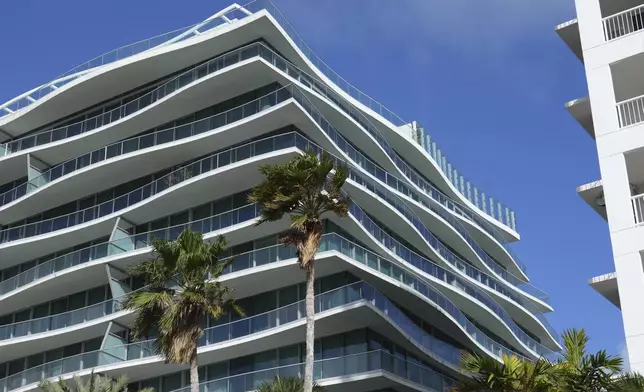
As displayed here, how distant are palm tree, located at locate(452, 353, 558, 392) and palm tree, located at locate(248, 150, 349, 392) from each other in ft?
23.2

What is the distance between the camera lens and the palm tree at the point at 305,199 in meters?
33.3

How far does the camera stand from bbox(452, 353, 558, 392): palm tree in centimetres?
2734

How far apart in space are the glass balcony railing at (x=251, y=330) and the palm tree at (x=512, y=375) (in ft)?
48.0

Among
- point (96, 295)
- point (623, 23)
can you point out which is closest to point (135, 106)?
point (96, 295)

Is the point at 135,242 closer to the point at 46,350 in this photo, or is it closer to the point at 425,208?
the point at 46,350

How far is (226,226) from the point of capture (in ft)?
151

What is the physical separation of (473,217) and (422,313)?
47.7ft

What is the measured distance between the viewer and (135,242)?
160 feet

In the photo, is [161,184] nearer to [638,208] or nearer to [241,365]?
[241,365]

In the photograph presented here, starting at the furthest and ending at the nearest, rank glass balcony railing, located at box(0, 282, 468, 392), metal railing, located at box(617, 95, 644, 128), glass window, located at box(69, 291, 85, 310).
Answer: glass window, located at box(69, 291, 85, 310)
glass balcony railing, located at box(0, 282, 468, 392)
metal railing, located at box(617, 95, 644, 128)

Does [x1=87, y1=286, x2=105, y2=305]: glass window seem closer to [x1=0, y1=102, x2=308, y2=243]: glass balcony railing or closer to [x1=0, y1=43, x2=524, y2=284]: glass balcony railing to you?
[x1=0, y1=102, x2=308, y2=243]: glass balcony railing

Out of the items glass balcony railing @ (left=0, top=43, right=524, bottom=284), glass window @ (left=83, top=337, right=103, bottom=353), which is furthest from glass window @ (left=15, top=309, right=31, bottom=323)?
glass balcony railing @ (left=0, top=43, right=524, bottom=284)

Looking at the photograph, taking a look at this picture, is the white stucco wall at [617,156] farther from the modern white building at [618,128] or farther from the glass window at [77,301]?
the glass window at [77,301]

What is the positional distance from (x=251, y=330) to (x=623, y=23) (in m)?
20.3
